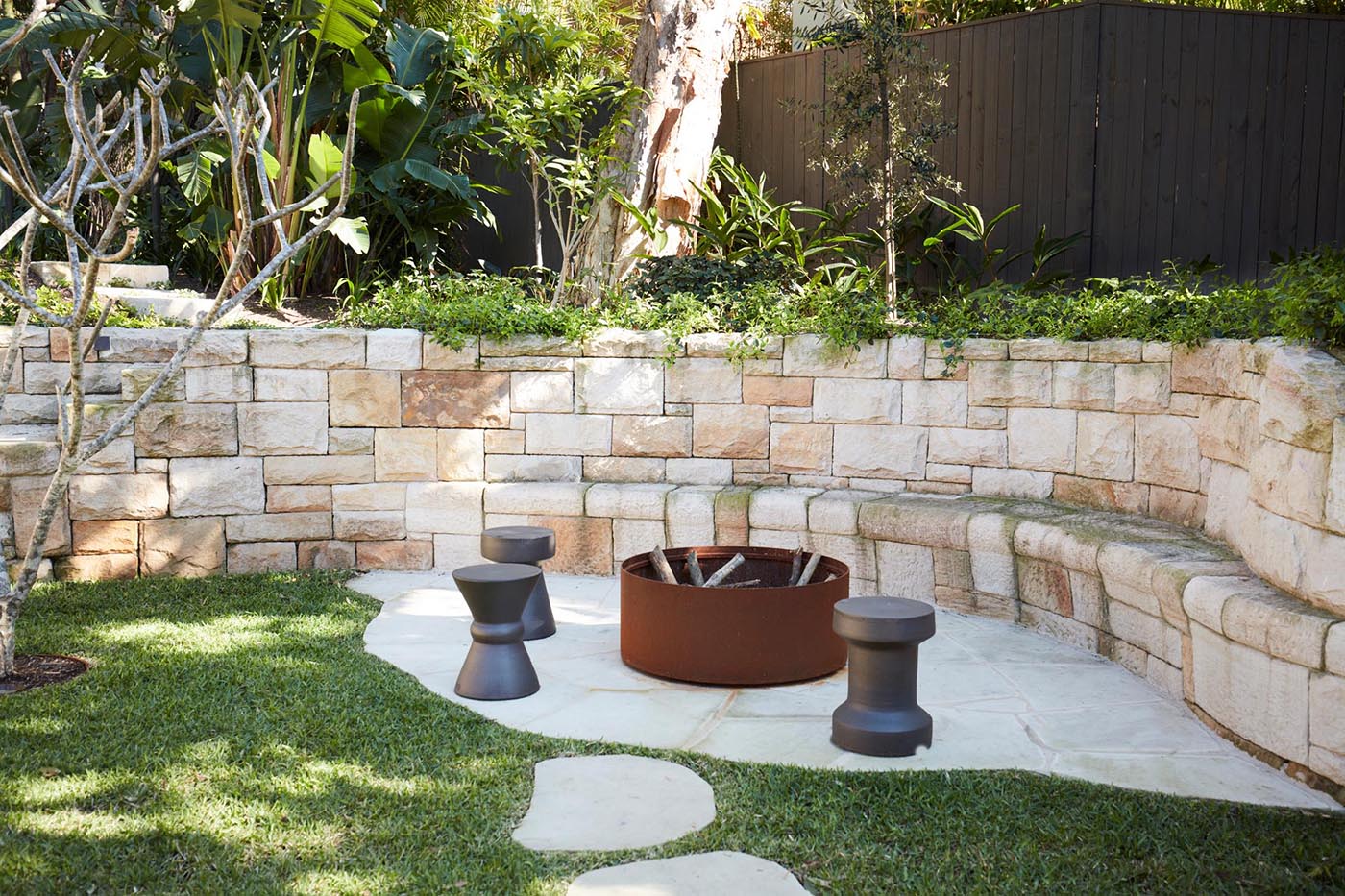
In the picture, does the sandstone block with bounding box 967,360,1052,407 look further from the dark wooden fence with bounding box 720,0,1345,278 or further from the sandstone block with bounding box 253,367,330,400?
the sandstone block with bounding box 253,367,330,400

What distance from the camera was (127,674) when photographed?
172 inches

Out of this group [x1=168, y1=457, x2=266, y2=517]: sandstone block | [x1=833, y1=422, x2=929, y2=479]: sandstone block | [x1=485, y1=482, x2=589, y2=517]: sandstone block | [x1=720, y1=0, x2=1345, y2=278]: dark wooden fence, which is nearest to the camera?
[x1=833, y1=422, x2=929, y2=479]: sandstone block

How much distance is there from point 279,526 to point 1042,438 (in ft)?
13.9

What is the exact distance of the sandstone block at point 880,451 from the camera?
5.92 metres

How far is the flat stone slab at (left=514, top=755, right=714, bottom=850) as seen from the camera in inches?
121

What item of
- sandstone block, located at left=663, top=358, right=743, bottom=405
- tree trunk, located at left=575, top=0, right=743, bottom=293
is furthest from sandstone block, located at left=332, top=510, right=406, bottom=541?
tree trunk, located at left=575, top=0, right=743, bottom=293

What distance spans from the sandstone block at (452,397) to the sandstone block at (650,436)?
2.27 feet

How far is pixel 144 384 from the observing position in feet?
20.0

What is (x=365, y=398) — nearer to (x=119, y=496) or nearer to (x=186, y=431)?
(x=186, y=431)

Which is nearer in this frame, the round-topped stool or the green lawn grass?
the green lawn grass

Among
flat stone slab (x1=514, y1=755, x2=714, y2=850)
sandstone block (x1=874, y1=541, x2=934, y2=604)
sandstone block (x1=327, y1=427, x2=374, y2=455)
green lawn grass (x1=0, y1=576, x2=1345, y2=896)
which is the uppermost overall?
sandstone block (x1=327, y1=427, x2=374, y2=455)

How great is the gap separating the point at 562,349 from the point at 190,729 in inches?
124

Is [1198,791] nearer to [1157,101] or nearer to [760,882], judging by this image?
[760,882]

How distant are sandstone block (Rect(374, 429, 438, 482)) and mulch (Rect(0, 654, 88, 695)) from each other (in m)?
2.13
